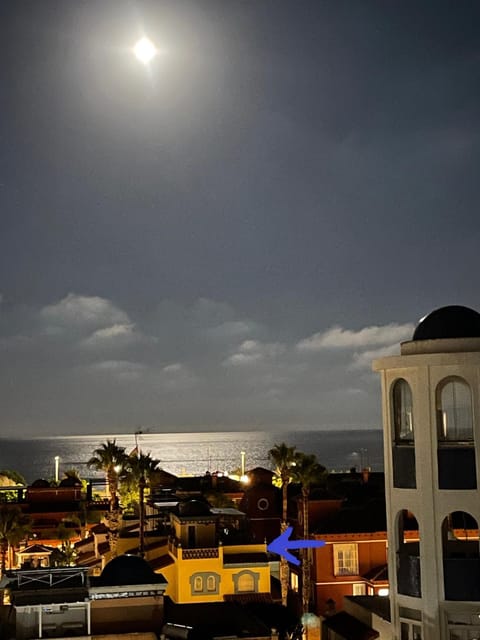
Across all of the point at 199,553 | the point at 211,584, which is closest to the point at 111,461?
the point at 199,553

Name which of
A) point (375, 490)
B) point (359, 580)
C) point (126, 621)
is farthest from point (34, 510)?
point (126, 621)

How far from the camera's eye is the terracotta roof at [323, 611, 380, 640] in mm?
26656

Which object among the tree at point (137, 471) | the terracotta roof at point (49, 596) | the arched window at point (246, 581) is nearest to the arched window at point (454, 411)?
the terracotta roof at point (49, 596)

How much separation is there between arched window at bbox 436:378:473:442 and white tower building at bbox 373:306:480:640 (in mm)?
30

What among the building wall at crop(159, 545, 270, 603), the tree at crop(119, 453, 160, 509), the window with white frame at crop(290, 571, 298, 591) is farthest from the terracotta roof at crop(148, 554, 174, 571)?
the tree at crop(119, 453, 160, 509)

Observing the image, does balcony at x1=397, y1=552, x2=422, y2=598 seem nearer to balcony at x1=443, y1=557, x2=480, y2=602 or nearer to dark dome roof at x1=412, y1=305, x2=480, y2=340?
balcony at x1=443, y1=557, x2=480, y2=602

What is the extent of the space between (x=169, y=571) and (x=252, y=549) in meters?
5.24

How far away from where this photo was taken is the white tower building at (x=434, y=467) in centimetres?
2297

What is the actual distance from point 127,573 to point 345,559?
82.1 ft

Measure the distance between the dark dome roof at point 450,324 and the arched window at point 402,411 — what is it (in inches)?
63.3

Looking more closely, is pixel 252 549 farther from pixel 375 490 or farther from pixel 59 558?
pixel 375 490

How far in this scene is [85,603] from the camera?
86.3 ft

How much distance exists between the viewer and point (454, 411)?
23.9 m

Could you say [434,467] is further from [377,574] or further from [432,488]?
[377,574]
